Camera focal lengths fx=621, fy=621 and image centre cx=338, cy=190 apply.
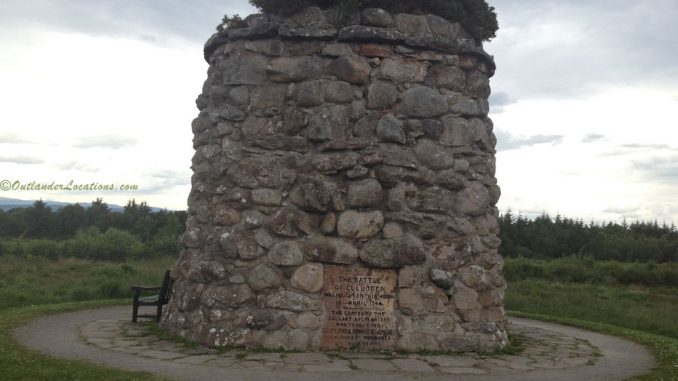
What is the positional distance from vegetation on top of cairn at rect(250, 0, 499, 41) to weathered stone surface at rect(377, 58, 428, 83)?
67cm

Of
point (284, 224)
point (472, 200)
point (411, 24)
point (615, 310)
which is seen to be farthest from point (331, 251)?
point (615, 310)

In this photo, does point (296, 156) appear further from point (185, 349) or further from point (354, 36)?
point (185, 349)

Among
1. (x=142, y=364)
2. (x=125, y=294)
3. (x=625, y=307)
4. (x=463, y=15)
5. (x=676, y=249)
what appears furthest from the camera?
(x=676, y=249)

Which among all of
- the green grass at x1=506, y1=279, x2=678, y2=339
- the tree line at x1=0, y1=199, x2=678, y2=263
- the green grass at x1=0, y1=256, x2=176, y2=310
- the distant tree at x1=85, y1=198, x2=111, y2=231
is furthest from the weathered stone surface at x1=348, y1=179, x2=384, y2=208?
the distant tree at x1=85, y1=198, x2=111, y2=231

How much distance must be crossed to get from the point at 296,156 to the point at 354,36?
1541 millimetres

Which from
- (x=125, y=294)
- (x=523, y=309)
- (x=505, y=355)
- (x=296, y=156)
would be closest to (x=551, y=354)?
(x=505, y=355)

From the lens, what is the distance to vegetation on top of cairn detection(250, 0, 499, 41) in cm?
746

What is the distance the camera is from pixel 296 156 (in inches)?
283

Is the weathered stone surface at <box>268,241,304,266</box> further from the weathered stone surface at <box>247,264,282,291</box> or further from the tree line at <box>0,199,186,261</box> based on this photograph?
the tree line at <box>0,199,186,261</box>

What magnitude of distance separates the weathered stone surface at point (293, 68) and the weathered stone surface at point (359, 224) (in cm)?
171

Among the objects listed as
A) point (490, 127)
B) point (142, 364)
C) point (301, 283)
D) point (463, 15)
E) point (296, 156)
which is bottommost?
point (142, 364)

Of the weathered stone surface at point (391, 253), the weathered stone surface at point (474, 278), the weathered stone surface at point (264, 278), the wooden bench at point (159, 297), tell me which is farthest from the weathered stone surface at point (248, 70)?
the weathered stone surface at point (474, 278)

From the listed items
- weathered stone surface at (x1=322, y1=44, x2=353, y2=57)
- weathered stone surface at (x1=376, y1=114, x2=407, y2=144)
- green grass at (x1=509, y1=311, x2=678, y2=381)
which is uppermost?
weathered stone surface at (x1=322, y1=44, x2=353, y2=57)

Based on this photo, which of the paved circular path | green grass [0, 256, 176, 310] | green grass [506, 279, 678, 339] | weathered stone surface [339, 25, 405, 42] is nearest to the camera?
the paved circular path
